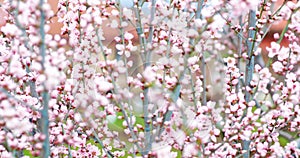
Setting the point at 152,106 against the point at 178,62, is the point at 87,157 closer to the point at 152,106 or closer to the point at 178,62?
the point at 152,106

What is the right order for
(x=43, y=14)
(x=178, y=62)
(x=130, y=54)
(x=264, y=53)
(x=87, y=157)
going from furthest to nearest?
(x=264, y=53) → (x=87, y=157) → (x=130, y=54) → (x=178, y=62) → (x=43, y=14)

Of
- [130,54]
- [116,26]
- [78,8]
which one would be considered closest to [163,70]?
[130,54]

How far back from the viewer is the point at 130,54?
2096 mm

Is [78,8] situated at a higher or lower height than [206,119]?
higher

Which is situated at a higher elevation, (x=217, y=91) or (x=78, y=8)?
(x=78, y=8)

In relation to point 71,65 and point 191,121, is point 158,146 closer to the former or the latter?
point 191,121

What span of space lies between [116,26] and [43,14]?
76 cm

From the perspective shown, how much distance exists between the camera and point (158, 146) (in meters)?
2.02

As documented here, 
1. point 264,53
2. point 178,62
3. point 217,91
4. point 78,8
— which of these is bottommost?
point 217,91

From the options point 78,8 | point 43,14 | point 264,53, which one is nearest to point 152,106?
point 78,8

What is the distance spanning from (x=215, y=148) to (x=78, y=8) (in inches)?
38.5

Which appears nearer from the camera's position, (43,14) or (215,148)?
(43,14)

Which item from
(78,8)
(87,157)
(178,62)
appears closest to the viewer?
(178,62)

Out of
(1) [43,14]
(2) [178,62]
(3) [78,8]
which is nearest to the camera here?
(1) [43,14]
